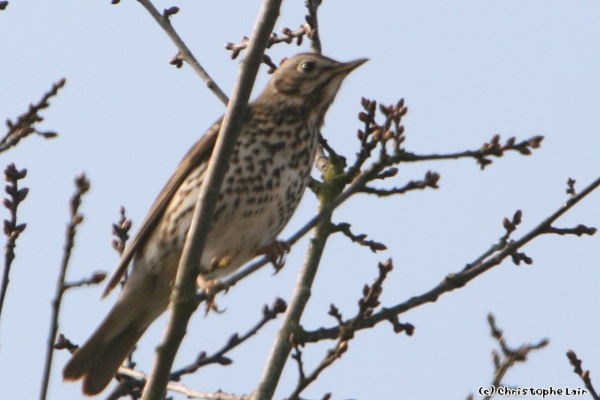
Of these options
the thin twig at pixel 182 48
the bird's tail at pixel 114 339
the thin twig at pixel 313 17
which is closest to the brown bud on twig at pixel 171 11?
the thin twig at pixel 182 48

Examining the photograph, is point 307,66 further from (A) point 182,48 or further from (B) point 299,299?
(B) point 299,299

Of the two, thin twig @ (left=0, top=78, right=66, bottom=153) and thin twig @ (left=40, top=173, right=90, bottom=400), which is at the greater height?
thin twig @ (left=0, top=78, right=66, bottom=153)

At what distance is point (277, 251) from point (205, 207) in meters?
1.93

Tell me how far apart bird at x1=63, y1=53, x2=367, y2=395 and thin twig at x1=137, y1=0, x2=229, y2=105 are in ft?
0.91

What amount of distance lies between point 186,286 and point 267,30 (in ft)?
3.51

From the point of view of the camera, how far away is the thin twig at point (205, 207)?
3895 mm

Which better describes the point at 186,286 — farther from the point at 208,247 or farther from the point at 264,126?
the point at 264,126

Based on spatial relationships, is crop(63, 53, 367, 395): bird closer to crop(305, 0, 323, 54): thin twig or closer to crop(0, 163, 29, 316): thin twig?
crop(305, 0, 323, 54): thin twig

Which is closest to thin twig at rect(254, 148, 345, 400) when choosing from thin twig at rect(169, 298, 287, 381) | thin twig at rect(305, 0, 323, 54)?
thin twig at rect(169, 298, 287, 381)

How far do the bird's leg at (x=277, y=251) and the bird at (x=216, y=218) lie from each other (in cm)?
2

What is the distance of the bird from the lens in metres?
5.82

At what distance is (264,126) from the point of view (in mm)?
6199

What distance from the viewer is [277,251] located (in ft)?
19.3

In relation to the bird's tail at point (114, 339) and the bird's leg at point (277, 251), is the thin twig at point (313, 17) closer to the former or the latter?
the bird's leg at point (277, 251)
